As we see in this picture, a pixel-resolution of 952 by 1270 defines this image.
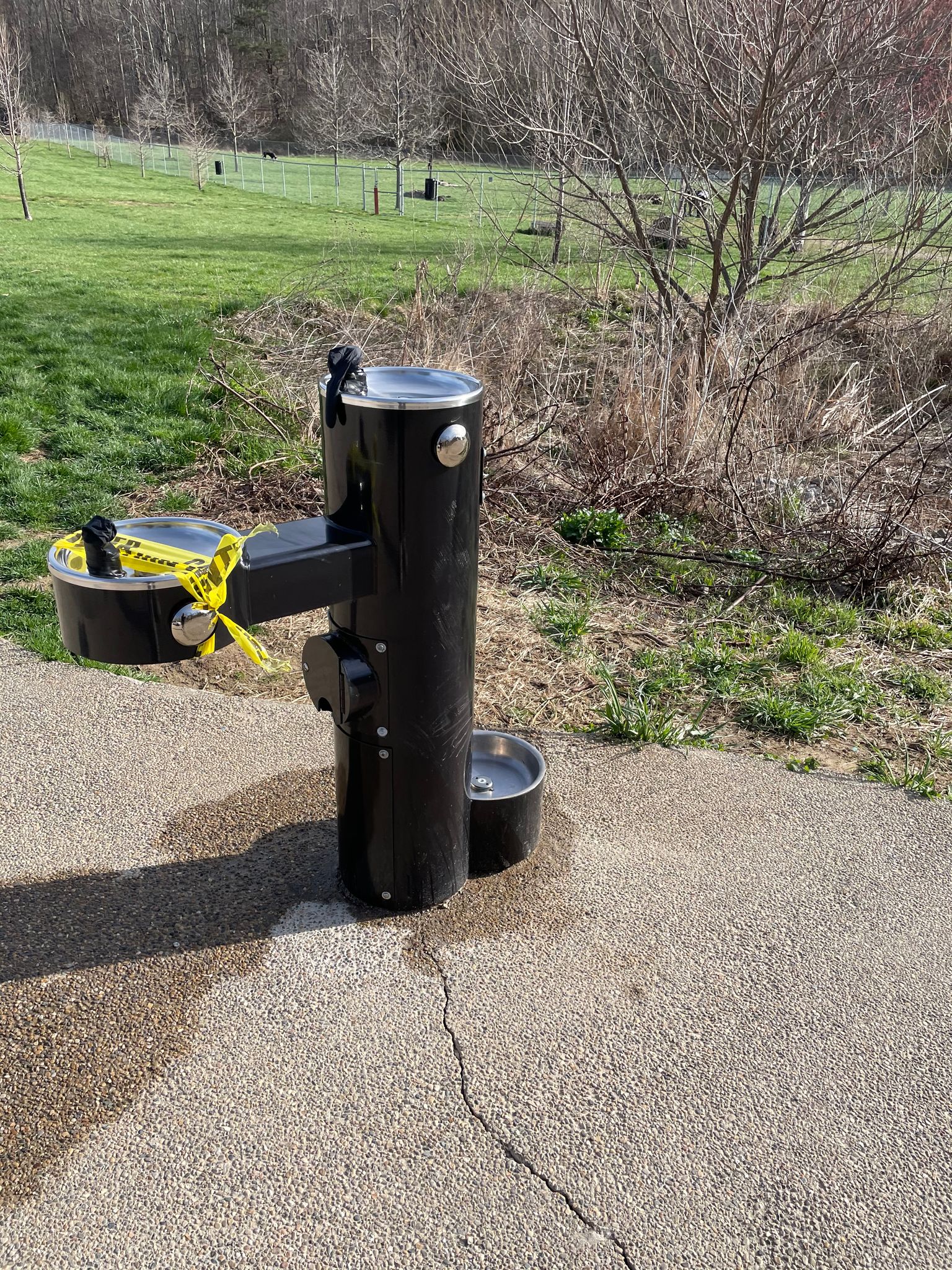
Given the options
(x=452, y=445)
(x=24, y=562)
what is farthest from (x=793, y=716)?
(x=24, y=562)

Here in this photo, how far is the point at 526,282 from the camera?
7746mm

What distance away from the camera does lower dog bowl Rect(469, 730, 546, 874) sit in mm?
2502

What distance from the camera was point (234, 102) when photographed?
4662 centimetres

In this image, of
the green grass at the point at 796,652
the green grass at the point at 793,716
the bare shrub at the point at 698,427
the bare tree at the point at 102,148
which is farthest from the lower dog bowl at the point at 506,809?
the bare tree at the point at 102,148

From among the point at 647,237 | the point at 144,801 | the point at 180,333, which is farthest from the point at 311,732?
the point at 180,333

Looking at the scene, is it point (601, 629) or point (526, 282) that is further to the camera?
point (526, 282)

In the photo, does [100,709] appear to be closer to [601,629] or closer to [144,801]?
[144,801]

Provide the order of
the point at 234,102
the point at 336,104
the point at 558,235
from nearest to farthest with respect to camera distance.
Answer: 1. the point at 558,235
2. the point at 336,104
3. the point at 234,102

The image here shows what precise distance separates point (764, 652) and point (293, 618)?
2020 mm

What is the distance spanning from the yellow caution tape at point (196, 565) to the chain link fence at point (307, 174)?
22.3 metres

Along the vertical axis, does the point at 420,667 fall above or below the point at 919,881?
above

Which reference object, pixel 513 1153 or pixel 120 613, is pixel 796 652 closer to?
pixel 513 1153

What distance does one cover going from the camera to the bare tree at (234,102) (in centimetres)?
4581

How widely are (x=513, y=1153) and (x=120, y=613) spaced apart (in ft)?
4.07
